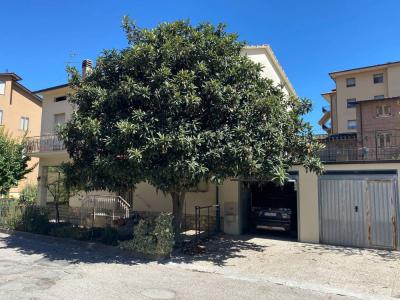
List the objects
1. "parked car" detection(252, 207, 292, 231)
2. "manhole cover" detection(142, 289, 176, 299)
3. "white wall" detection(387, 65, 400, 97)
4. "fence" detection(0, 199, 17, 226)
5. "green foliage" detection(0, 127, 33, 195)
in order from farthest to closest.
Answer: "white wall" detection(387, 65, 400, 97), "green foliage" detection(0, 127, 33, 195), "fence" detection(0, 199, 17, 226), "parked car" detection(252, 207, 292, 231), "manhole cover" detection(142, 289, 176, 299)

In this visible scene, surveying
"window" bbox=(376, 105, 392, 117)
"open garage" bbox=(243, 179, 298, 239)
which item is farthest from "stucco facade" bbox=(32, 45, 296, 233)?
"window" bbox=(376, 105, 392, 117)

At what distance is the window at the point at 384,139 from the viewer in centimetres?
1098

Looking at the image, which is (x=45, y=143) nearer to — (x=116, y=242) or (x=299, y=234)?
(x=116, y=242)

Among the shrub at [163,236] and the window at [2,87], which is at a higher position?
the window at [2,87]

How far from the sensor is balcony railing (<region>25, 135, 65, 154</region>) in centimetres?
1744

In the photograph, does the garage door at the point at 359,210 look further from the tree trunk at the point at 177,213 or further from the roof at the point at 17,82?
the roof at the point at 17,82

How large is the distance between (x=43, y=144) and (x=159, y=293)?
14.6m

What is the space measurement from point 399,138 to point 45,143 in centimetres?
1691

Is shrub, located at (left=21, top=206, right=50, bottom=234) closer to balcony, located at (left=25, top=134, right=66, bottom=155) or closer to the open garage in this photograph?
balcony, located at (left=25, top=134, right=66, bottom=155)

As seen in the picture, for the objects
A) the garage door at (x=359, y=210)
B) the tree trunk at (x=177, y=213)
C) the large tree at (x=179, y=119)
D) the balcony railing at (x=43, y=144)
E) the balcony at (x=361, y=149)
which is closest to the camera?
the large tree at (x=179, y=119)

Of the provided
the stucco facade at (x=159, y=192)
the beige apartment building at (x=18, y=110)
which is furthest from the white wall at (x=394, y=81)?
the beige apartment building at (x=18, y=110)

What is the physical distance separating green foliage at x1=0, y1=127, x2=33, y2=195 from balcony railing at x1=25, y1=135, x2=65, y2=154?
497 mm

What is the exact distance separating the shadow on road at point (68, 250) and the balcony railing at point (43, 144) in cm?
660

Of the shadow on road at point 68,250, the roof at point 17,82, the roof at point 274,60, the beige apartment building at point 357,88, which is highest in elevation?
the beige apartment building at point 357,88
